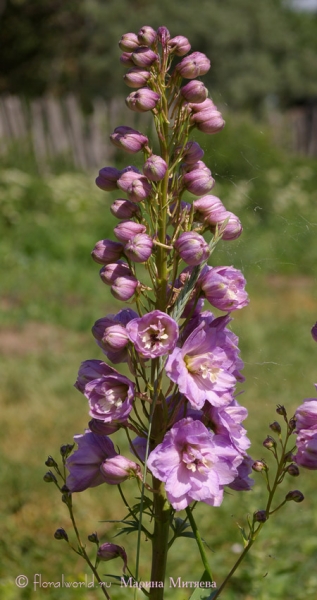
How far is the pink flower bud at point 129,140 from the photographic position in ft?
4.00

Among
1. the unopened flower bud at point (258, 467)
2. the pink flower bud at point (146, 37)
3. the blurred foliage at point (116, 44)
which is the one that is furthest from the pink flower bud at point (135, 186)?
the blurred foliage at point (116, 44)

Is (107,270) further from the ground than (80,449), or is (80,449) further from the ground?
(107,270)

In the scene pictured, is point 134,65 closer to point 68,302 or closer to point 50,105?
point 68,302

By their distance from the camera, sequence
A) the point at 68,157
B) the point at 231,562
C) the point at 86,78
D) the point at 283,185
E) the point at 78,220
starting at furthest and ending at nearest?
1. the point at 86,78
2. the point at 68,157
3. the point at 283,185
4. the point at 78,220
5. the point at 231,562

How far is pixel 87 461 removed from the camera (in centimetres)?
119

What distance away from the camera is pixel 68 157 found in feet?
36.5

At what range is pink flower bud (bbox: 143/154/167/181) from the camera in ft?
3.76

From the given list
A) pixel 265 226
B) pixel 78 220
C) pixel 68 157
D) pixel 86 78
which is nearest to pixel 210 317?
pixel 265 226

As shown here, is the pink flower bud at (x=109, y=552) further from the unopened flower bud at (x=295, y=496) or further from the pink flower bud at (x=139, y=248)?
the pink flower bud at (x=139, y=248)

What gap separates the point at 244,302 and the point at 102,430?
0.29 metres

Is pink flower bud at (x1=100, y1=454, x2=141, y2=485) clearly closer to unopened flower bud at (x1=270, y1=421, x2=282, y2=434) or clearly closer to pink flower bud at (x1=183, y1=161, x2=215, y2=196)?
unopened flower bud at (x1=270, y1=421, x2=282, y2=434)

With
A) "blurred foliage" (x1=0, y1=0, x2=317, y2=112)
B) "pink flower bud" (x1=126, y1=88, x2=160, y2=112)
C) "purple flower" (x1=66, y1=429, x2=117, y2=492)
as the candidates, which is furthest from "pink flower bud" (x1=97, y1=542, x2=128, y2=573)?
"blurred foliage" (x1=0, y1=0, x2=317, y2=112)

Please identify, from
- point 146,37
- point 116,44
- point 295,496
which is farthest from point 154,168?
point 116,44

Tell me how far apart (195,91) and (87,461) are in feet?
2.01
